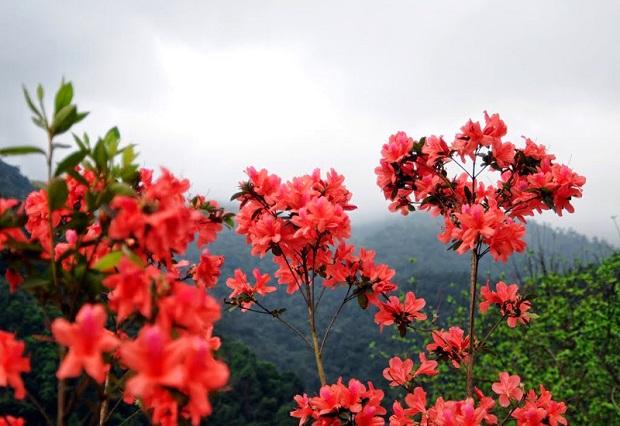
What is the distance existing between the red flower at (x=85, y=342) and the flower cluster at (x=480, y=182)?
1.74 meters

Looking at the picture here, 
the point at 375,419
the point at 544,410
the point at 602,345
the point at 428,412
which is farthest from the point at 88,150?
the point at 602,345

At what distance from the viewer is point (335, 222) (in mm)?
1967

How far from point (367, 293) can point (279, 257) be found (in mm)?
455

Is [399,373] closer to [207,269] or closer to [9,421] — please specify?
[207,269]

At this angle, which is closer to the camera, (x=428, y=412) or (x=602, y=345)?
(x=428, y=412)

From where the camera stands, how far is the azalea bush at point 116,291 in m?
0.82

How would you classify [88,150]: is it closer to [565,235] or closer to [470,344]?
[470,344]

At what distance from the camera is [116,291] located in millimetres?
1021

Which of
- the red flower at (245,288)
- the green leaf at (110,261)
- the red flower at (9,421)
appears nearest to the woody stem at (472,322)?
the red flower at (245,288)

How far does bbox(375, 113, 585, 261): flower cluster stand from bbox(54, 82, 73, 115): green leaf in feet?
5.57

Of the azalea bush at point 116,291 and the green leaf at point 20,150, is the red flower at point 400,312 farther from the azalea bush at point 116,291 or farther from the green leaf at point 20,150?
the green leaf at point 20,150

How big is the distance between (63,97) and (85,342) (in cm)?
57

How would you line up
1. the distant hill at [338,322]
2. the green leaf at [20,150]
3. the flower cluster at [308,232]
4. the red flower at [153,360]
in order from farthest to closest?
the distant hill at [338,322] → the flower cluster at [308,232] → the green leaf at [20,150] → the red flower at [153,360]

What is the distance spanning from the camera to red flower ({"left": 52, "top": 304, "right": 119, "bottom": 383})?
815mm
